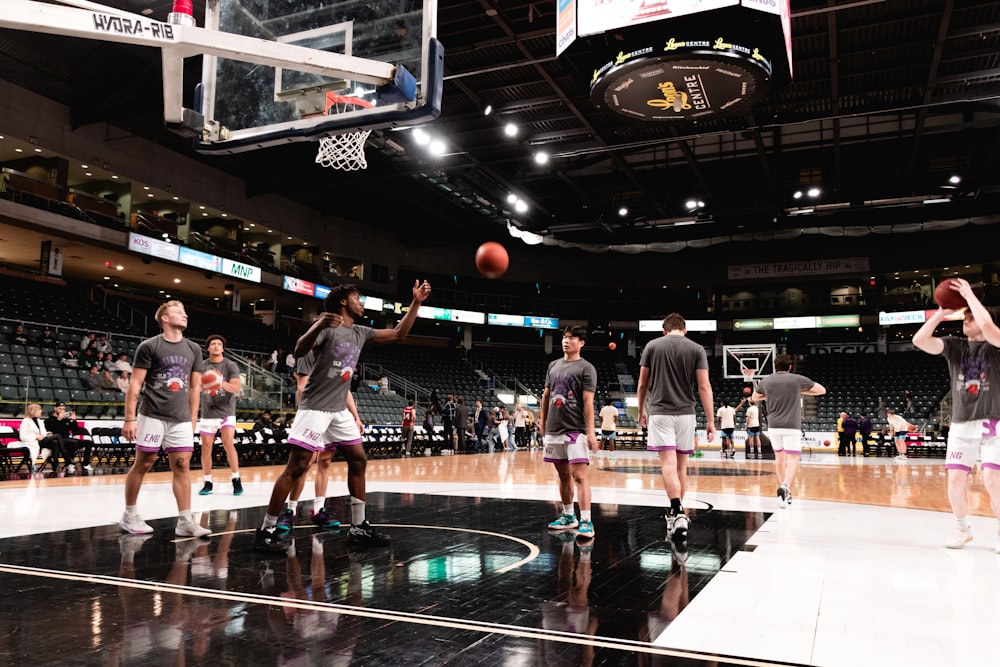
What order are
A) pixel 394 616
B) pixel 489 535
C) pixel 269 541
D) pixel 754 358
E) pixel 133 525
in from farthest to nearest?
pixel 754 358 → pixel 489 535 → pixel 133 525 → pixel 269 541 → pixel 394 616

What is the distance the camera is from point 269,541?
468cm

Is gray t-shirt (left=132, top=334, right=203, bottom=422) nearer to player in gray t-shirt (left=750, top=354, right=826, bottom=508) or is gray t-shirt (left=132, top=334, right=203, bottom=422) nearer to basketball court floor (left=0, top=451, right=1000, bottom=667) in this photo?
basketball court floor (left=0, top=451, right=1000, bottom=667)

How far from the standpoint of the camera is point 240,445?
14.5 meters

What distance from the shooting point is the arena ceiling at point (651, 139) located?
557 inches

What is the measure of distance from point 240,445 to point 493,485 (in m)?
Result: 7.01

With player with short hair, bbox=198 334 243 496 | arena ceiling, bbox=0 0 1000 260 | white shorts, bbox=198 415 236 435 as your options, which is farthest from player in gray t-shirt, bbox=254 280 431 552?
white shorts, bbox=198 415 236 435

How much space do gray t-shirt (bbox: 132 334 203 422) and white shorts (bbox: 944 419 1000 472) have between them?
6002 millimetres

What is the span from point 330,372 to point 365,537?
1260mm

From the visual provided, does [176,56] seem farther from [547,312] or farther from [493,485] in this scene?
[547,312]

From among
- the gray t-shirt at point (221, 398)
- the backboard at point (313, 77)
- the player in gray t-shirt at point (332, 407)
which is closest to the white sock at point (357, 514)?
the player in gray t-shirt at point (332, 407)

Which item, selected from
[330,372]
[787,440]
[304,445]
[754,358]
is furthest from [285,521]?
[754,358]

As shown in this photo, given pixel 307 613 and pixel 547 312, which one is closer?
pixel 307 613

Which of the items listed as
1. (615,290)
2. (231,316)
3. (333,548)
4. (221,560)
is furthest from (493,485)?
(615,290)

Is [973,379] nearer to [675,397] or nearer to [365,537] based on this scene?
[675,397]
